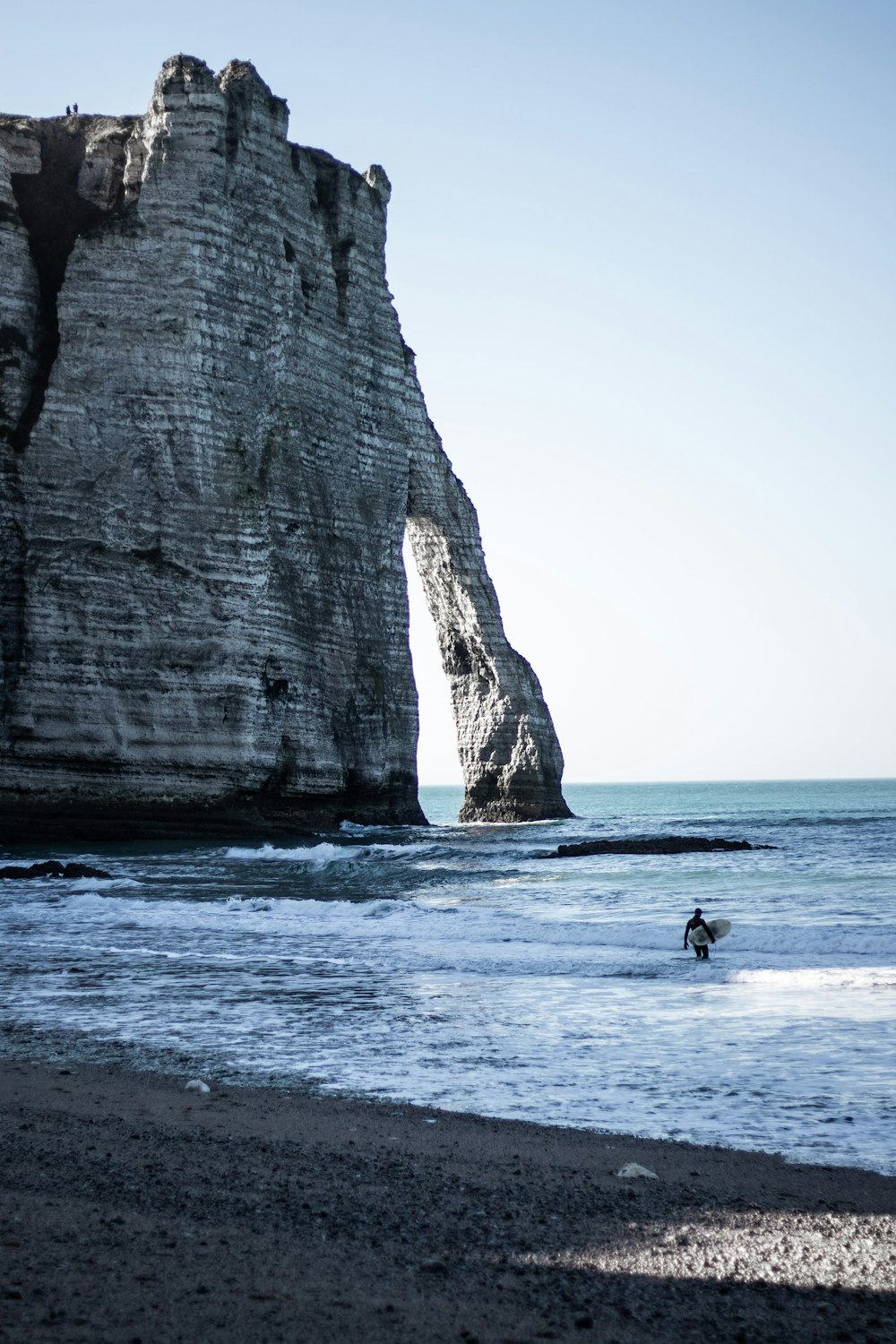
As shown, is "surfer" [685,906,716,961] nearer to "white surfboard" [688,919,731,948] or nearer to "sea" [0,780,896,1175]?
"white surfboard" [688,919,731,948]

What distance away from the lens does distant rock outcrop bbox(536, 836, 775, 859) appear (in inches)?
1193

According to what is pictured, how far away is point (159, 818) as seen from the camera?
3431cm

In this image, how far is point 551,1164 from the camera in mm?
5418

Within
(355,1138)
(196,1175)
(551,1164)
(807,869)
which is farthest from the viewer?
(807,869)

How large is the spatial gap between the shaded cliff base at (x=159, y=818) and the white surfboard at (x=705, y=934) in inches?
897

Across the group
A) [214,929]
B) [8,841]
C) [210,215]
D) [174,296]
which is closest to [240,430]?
[174,296]

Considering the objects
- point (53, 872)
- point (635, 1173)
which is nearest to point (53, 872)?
point (53, 872)

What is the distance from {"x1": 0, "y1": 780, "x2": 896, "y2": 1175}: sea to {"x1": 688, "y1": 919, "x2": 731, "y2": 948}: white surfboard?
27 centimetres

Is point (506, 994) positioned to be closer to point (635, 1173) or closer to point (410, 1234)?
point (635, 1173)

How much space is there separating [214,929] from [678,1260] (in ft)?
40.4

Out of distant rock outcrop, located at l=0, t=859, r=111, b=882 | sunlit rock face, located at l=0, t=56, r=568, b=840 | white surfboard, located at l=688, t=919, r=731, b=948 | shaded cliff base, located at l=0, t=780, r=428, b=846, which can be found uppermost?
sunlit rock face, located at l=0, t=56, r=568, b=840

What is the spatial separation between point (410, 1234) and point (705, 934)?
9.45 meters

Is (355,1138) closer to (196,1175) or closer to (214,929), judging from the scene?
(196,1175)

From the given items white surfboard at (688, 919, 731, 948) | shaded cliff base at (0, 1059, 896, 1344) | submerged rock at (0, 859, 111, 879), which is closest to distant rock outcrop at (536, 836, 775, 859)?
submerged rock at (0, 859, 111, 879)
